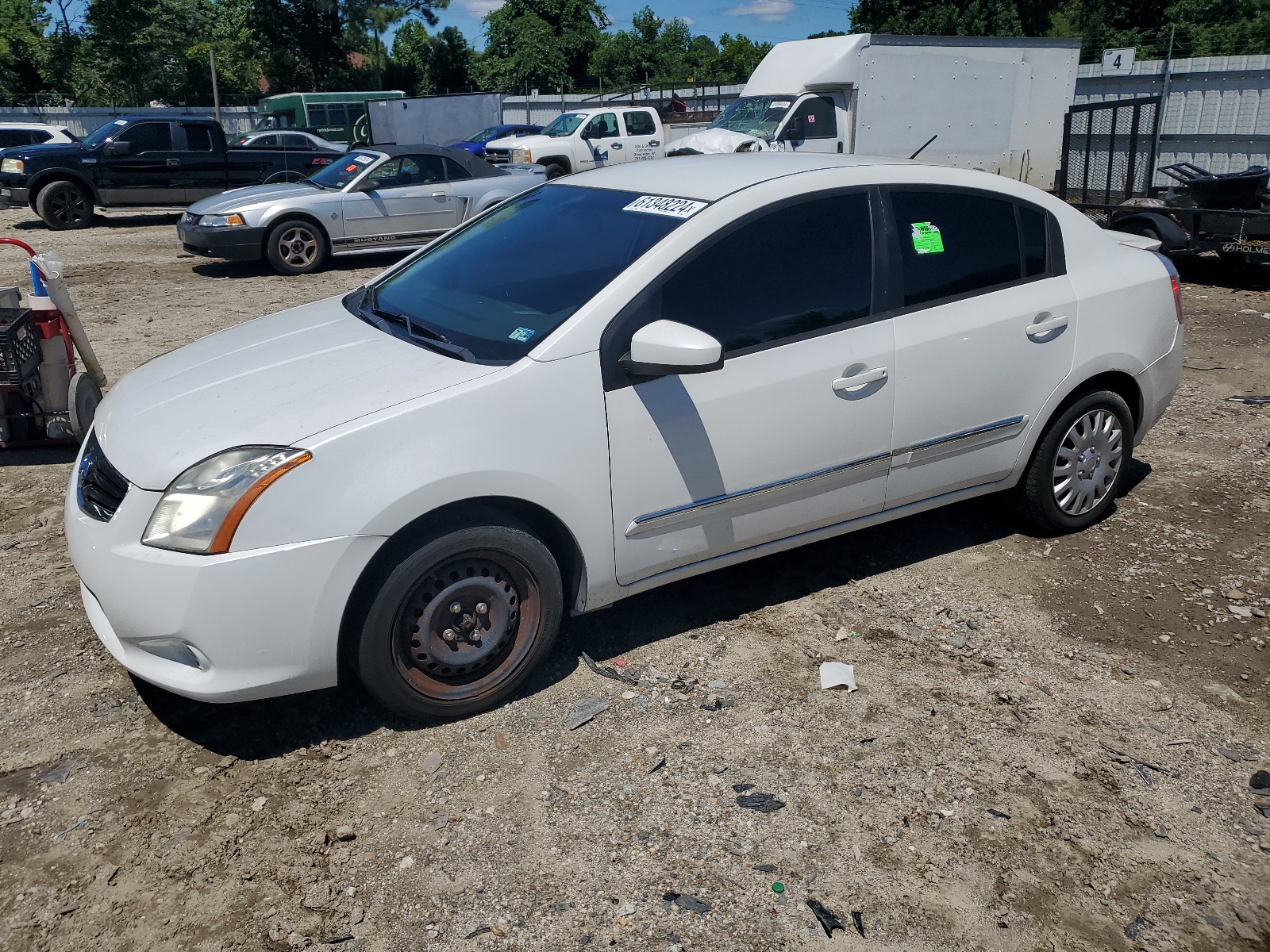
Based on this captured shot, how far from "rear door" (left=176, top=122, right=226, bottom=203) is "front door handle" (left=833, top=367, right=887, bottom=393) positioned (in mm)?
15760

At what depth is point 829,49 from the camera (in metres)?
17.3

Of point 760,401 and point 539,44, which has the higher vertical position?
point 539,44

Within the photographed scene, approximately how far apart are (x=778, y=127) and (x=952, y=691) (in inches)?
603

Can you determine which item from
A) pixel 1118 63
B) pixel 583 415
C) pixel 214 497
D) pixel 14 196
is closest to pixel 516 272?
pixel 583 415

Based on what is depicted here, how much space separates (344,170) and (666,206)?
1043cm

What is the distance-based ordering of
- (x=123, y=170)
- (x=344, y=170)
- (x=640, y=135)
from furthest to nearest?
(x=640, y=135), (x=123, y=170), (x=344, y=170)

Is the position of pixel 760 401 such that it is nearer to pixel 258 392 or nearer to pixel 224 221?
pixel 258 392

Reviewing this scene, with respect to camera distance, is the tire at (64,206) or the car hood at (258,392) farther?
the tire at (64,206)

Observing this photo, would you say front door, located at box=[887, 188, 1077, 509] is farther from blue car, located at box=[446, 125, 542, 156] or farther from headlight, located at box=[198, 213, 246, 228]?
blue car, located at box=[446, 125, 542, 156]

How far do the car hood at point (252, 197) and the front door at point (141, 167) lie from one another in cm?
441

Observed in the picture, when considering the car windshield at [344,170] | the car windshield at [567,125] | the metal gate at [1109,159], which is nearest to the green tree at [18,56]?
the car windshield at [567,125]

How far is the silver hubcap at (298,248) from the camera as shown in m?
12.6

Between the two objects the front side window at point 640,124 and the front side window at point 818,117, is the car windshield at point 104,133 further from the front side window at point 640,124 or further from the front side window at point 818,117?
the front side window at point 818,117

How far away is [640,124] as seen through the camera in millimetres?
22812
